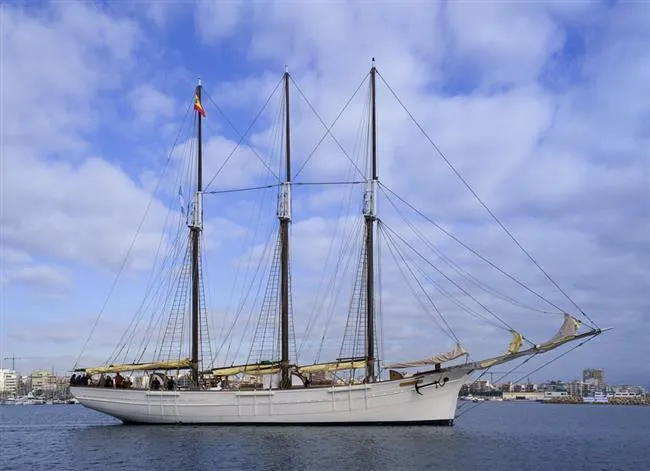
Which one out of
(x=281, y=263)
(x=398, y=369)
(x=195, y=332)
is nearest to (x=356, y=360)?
(x=398, y=369)

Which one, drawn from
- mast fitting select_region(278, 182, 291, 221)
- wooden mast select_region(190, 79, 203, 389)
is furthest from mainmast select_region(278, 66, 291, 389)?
wooden mast select_region(190, 79, 203, 389)

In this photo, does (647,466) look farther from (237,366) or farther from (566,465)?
(237,366)

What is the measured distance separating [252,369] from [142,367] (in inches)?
443

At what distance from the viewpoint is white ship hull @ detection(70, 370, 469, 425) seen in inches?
2213

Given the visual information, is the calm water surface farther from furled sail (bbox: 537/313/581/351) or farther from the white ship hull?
furled sail (bbox: 537/313/581/351)

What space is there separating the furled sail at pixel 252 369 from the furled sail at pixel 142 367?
321cm

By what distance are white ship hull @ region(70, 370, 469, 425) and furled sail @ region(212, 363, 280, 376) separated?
3347mm

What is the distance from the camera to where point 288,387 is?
202ft

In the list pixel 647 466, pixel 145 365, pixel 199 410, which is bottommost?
pixel 647 466

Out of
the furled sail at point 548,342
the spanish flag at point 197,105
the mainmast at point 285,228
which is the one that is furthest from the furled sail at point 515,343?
the spanish flag at point 197,105

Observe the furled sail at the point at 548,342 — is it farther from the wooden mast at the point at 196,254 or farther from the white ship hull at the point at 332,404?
the wooden mast at the point at 196,254

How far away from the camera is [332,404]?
56938mm

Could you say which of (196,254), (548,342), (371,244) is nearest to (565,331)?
(548,342)

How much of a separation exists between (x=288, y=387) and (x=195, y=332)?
40.0 feet
